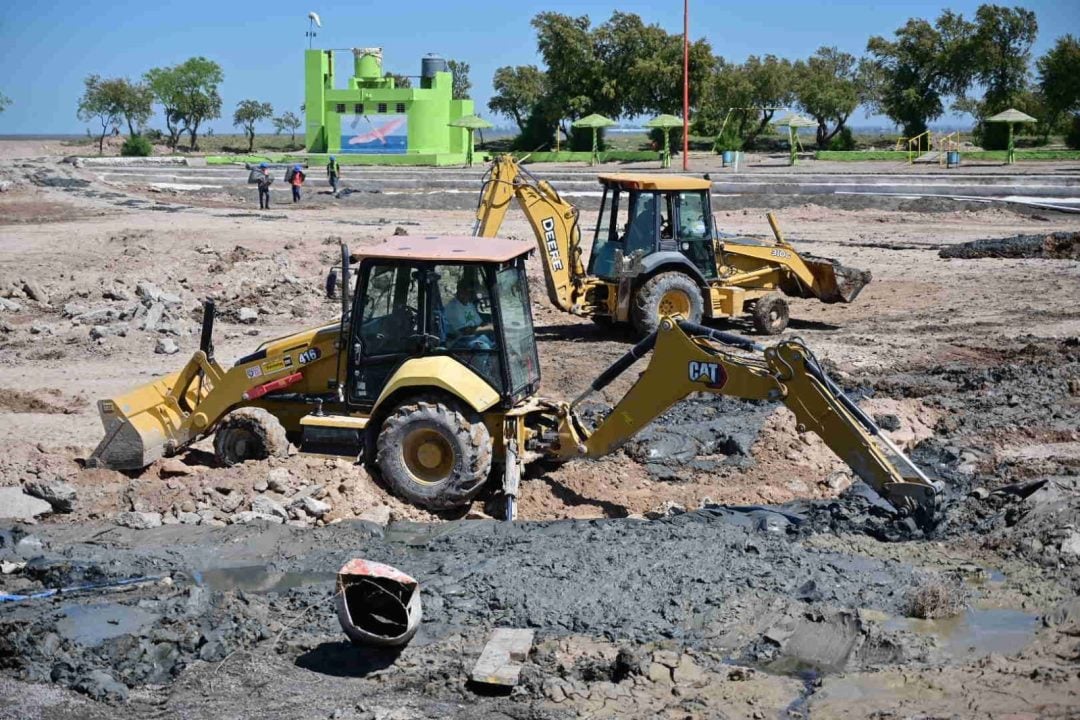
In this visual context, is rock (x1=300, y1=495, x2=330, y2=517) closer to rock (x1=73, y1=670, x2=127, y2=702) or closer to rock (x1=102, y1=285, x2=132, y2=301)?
rock (x1=73, y1=670, x2=127, y2=702)

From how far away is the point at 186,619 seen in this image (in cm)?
735

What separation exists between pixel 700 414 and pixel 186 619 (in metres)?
6.45

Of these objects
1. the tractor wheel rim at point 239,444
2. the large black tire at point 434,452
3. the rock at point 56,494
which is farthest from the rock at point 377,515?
the rock at point 56,494

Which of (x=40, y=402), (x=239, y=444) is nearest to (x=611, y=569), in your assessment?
(x=239, y=444)

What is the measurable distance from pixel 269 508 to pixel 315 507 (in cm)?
35

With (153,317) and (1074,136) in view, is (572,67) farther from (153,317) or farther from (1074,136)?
(153,317)

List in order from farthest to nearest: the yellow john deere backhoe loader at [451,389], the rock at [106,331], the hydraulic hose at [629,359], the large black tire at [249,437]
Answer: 1. the rock at [106,331]
2. the large black tire at [249,437]
3. the hydraulic hose at [629,359]
4. the yellow john deere backhoe loader at [451,389]

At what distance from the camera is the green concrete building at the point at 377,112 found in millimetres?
54656

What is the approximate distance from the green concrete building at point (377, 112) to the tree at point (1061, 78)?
24496 millimetres

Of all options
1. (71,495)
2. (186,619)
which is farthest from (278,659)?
(71,495)

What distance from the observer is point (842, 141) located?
58188 millimetres

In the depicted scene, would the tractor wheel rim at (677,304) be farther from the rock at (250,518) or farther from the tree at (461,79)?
the tree at (461,79)

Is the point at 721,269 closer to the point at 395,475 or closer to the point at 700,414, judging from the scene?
the point at 700,414

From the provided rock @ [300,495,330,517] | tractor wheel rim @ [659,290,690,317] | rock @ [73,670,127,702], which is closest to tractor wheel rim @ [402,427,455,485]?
rock @ [300,495,330,517]
